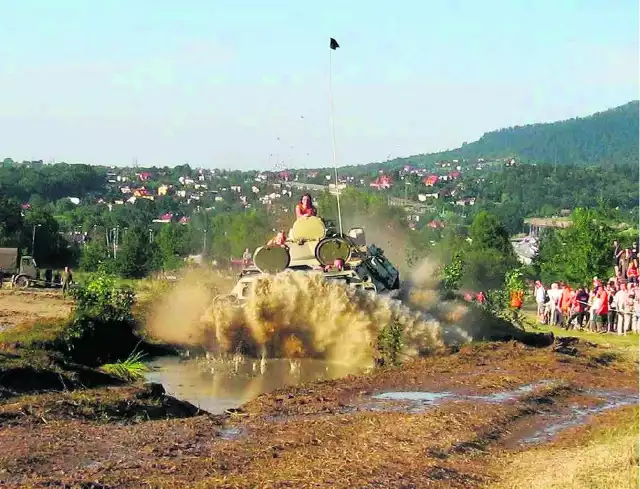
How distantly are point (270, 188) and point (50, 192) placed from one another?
110m

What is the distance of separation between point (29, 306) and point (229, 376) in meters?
12.7

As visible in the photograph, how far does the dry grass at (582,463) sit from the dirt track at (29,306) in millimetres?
13291

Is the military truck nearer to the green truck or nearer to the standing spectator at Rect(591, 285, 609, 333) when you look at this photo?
the green truck

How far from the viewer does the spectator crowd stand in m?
26.1

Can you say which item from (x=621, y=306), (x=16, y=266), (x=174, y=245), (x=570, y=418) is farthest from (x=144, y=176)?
(x=570, y=418)

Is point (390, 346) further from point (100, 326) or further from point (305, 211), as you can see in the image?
point (305, 211)

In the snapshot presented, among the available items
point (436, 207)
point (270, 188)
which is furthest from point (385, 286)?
point (436, 207)

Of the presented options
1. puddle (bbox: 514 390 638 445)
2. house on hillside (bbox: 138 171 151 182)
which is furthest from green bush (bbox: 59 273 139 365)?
house on hillside (bbox: 138 171 151 182)

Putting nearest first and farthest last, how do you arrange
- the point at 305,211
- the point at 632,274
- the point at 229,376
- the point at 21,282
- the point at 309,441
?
the point at 309,441 → the point at 229,376 → the point at 305,211 → the point at 632,274 → the point at 21,282

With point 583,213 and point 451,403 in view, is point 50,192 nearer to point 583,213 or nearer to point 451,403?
point 583,213

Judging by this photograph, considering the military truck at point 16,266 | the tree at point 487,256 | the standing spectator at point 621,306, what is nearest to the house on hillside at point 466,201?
the tree at point 487,256

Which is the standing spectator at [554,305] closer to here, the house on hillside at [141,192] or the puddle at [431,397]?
the puddle at [431,397]

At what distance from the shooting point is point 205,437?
11914mm

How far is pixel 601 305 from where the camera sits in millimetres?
26859
